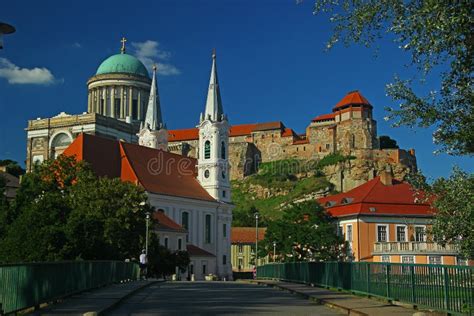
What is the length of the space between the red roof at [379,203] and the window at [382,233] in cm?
123

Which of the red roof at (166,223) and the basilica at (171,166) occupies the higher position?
the basilica at (171,166)

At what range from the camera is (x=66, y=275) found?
18.5 meters

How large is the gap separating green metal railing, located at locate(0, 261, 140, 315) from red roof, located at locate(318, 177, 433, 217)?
3800 cm

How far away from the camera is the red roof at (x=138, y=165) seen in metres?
69.4

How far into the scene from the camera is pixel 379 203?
60.2 metres

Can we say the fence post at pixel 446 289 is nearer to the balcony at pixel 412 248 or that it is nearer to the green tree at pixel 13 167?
the balcony at pixel 412 248

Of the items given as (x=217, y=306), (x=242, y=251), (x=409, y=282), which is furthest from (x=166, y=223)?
(x=409, y=282)

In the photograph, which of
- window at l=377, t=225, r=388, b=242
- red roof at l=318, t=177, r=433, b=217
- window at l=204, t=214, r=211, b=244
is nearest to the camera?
window at l=377, t=225, r=388, b=242

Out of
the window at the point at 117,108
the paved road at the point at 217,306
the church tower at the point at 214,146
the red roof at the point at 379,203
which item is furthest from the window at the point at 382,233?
the window at the point at 117,108

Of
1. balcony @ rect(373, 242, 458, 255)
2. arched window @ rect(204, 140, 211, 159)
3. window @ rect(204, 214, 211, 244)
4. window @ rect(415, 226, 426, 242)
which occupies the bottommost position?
balcony @ rect(373, 242, 458, 255)

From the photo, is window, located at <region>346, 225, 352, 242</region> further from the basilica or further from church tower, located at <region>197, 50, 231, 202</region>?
church tower, located at <region>197, 50, 231, 202</region>

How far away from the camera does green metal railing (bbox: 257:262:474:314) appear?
1250 centimetres

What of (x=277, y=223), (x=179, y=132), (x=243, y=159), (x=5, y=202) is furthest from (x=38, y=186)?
(x=179, y=132)

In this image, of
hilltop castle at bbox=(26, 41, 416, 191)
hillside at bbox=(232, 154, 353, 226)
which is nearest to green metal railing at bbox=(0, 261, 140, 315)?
hilltop castle at bbox=(26, 41, 416, 191)
